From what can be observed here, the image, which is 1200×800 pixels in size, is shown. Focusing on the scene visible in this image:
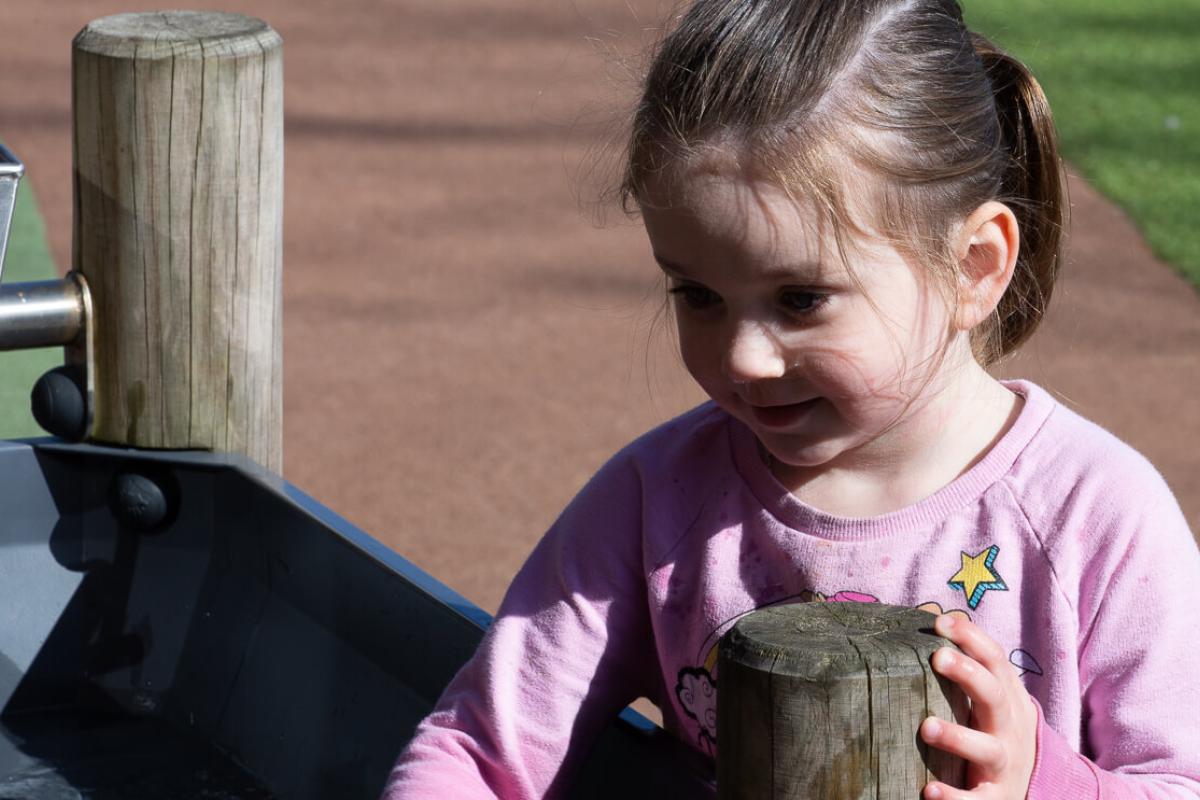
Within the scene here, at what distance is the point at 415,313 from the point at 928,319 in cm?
407

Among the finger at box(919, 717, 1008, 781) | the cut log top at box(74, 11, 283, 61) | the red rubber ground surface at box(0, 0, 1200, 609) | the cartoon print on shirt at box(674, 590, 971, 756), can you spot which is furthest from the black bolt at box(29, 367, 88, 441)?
the finger at box(919, 717, 1008, 781)

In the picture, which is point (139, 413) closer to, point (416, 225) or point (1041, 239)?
point (1041, 239)

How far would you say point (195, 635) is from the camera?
2.40m

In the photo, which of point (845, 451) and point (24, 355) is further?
point (24, 355)

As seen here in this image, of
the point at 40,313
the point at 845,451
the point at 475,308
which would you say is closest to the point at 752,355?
the point at 845,451

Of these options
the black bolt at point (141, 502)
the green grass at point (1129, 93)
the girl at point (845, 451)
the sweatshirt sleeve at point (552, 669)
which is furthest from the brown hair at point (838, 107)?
the green grass at point (1129, 93)

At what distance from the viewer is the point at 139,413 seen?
244cm

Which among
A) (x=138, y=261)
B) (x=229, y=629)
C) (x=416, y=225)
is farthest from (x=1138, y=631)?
(x=416, y=225)

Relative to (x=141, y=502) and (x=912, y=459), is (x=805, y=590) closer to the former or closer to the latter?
(x=912, y=459)

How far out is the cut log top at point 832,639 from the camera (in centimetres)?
100

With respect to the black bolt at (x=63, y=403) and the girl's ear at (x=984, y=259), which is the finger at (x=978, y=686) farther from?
the black bolt at (x=63, y=403)

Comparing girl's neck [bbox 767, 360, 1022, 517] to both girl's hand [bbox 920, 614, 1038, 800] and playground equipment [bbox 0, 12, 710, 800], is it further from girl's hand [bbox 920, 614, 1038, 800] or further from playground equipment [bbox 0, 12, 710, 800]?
playground equipment [bbox 0, 12, 710, 800]

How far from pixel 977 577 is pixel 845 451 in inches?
6.2

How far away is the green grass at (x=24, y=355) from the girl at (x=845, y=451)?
2.46 meters
